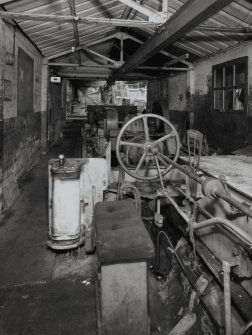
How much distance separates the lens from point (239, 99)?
6.71m

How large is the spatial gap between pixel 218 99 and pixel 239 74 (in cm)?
103

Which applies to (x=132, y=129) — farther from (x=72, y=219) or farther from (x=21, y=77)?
(x=72, y=219)

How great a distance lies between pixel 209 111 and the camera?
8.07 meters

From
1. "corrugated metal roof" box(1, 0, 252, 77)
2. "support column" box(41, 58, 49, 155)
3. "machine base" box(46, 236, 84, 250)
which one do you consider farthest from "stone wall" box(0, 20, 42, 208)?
"machine base" box(46, 236, 84, 250)

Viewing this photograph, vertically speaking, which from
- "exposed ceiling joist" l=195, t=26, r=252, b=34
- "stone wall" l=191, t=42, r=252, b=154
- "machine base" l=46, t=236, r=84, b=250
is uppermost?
"exposed ceiling joist" l=195, t=26, r=252, b=34

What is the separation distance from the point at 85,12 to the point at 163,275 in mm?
5133

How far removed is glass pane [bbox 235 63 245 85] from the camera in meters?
6.59

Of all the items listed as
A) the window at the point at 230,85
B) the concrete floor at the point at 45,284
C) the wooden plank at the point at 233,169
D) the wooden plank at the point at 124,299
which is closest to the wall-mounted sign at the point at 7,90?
the concrete floor at the point at 45,284

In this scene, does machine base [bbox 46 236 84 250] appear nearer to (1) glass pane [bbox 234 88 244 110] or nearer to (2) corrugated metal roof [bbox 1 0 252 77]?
(2) corrugated metal roof [bbox 1 0 252 77]

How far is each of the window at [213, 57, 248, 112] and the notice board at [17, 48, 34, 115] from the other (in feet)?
14.9

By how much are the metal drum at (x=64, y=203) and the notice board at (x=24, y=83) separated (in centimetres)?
311

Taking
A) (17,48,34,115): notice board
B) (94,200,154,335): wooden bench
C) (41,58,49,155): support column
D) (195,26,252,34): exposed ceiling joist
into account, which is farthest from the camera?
(41,58,49,155): support column

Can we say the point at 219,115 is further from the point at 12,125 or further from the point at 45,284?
the point at 45,284

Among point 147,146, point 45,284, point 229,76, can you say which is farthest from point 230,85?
point 45,284
